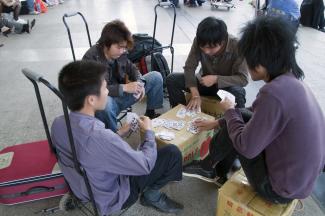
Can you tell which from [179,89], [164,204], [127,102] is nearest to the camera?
[164,204]

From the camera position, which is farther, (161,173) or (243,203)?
(161,173)

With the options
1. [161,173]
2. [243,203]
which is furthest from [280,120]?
[161,173]

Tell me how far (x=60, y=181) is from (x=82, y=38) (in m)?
3.58

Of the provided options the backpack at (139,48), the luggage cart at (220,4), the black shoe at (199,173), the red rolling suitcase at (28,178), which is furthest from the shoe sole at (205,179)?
the luggage cart at (220,4)

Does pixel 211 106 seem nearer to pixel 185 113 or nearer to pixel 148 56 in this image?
pixel 185 113

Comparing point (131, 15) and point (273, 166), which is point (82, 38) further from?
point (273, 166)

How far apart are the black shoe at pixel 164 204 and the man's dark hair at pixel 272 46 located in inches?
34.7

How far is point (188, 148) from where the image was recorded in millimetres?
1745

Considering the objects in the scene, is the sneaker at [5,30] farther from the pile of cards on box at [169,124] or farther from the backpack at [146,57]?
the pile of cards on box at [169,124]

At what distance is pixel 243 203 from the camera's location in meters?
1.30

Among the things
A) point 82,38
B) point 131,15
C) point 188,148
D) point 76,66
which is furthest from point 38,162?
point 131,15

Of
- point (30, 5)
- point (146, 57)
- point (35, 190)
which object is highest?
point (30, 5)

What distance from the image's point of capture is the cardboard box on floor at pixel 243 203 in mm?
1264

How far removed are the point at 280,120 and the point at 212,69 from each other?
1.17m
